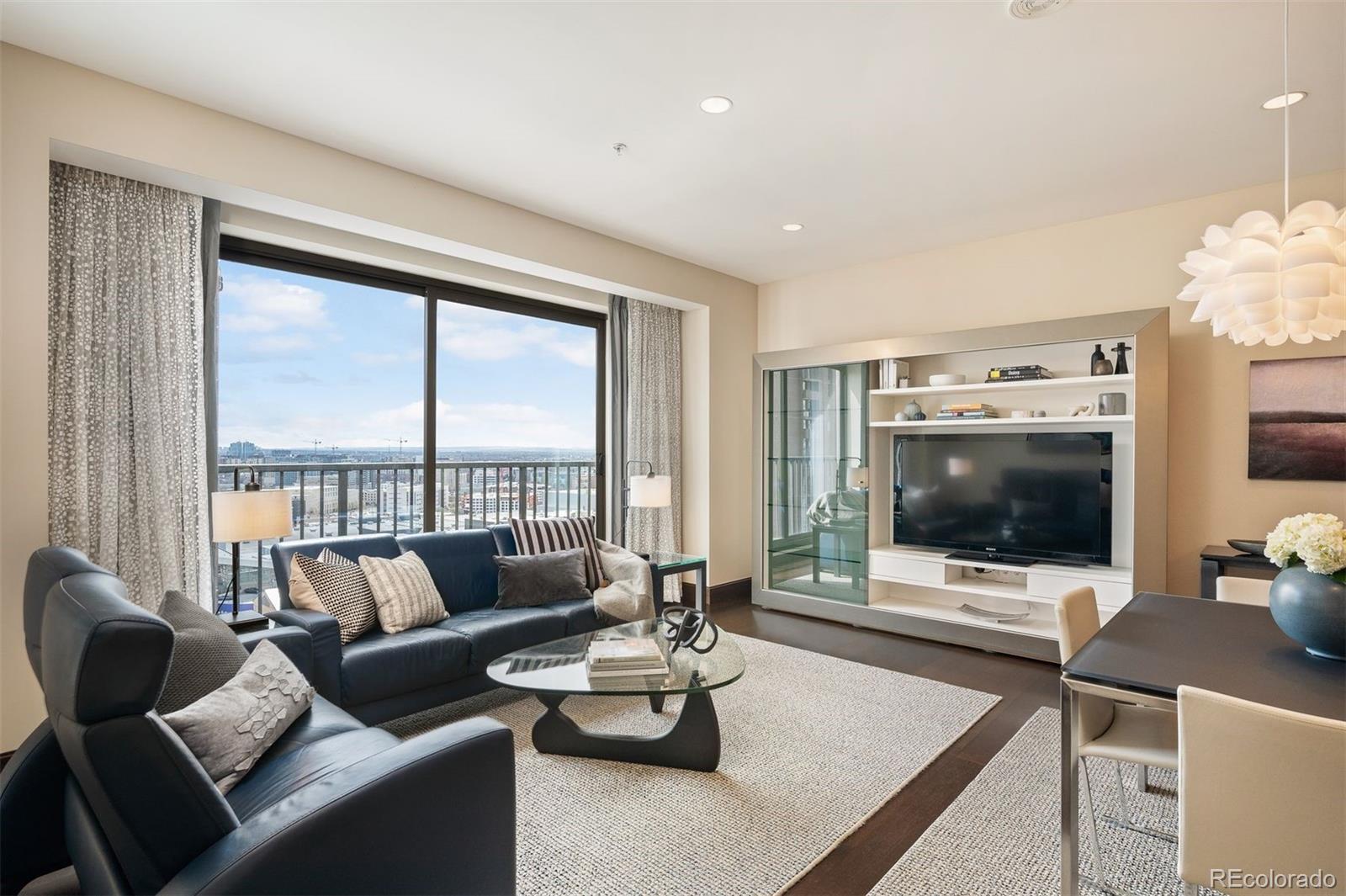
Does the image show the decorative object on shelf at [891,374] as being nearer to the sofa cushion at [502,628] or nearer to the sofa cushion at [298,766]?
the sofa cushion at [502,628]

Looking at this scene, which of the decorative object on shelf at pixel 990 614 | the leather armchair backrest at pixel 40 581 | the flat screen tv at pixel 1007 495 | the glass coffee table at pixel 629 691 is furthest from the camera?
the decorative object on shelf at pixel 990 614

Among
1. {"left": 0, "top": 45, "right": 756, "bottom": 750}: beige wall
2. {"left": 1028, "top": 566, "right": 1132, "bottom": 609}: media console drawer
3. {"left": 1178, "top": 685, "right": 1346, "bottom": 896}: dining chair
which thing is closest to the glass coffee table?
{"left": 1178, "top": 685, "right": 1346, "bottom": 896}: dining chair

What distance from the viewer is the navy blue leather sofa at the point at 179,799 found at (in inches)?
42.8

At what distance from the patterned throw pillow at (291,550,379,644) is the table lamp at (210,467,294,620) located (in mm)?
251

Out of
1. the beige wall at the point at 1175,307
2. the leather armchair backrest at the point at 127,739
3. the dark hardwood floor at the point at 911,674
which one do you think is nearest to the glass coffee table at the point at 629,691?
the dark hardwood floor at the point at 911,674

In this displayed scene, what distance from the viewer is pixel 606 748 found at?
105 inches

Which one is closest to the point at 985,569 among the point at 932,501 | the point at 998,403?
the point at 932,501

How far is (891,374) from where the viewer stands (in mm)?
4723

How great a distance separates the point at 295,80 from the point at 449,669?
2.61m

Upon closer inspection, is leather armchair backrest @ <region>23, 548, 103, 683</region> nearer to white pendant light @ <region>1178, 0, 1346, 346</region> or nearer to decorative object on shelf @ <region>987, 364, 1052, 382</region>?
white pendant light @ <region>1178, 0, 1346, 346</region>

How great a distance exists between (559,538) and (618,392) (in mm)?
1538

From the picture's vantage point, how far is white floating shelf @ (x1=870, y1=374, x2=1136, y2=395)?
3.81 metres

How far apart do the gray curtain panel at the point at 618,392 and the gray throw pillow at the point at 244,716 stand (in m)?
3.22

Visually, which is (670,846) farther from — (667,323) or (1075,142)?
(667,323)
